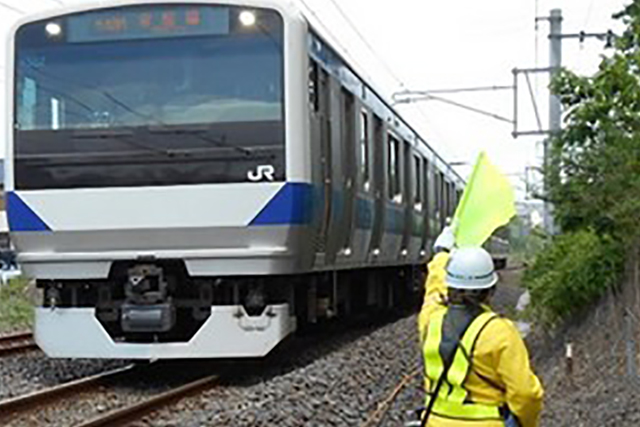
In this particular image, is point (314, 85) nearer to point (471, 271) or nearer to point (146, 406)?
point (146, 406)

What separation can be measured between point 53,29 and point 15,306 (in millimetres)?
14512

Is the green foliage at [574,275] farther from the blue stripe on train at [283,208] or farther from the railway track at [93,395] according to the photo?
the railway track at [93,395]

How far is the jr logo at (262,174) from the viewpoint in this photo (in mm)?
10359

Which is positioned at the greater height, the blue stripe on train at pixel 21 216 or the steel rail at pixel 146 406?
the blue stripe on train at pixel 21 216

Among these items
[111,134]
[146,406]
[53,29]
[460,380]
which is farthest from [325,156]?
[460,380]

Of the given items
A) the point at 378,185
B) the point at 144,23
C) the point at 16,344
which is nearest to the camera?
the point at 144,23

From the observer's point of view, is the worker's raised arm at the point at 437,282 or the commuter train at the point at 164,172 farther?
the commuter train at the point at 164,172

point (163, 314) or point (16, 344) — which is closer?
point (163, 314)

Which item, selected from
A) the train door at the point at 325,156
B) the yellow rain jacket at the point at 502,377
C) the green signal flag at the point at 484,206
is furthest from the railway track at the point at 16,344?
the yellow rain jacket at the point at 502,377

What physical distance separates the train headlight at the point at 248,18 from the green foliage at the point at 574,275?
5207mm

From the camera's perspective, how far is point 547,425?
9.20m

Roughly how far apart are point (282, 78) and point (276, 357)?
346 cm

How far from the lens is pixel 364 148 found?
14328 millimetres

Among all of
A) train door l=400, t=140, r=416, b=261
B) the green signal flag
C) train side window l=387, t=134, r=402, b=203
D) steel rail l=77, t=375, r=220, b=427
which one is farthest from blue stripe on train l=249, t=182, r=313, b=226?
train door l=400, t=140, r=416, b=261
